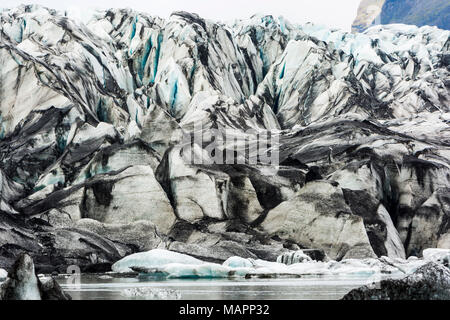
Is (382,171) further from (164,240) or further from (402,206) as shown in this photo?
(164,240)

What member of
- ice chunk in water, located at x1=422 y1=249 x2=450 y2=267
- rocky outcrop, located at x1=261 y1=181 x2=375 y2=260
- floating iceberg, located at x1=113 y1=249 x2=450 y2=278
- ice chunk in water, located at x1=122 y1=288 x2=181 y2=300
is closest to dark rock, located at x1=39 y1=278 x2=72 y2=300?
ice chunk in water, located at x1=122 y1=288 x2=181 y2=300

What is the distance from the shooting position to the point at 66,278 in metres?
15.9

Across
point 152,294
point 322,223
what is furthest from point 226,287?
point 322,223

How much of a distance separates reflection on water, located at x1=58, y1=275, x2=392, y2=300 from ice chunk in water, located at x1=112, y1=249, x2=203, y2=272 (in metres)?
1.07

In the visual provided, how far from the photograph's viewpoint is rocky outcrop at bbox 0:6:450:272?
19.6 metres

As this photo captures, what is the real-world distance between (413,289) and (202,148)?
46.1 ft

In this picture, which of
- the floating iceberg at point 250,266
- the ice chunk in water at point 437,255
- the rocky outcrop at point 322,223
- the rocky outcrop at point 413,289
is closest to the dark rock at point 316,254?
the floating iceberg at point 250,266

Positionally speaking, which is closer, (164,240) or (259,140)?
(164,240)

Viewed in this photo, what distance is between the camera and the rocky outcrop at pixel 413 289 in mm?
10094

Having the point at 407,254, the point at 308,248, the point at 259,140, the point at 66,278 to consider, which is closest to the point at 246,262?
the point at 308,248

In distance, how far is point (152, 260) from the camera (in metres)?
16.8

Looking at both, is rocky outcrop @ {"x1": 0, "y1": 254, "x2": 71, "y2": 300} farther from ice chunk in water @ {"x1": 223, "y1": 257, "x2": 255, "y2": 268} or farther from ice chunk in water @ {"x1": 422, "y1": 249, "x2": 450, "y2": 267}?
ice chunk in water @ {"x1": 422, "y1": 249, "x2": 450, "y2": 267}

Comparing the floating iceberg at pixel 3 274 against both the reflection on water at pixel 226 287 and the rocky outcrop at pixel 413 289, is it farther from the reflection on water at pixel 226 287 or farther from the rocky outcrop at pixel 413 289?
the rocky outcrop at pixel 413 289
